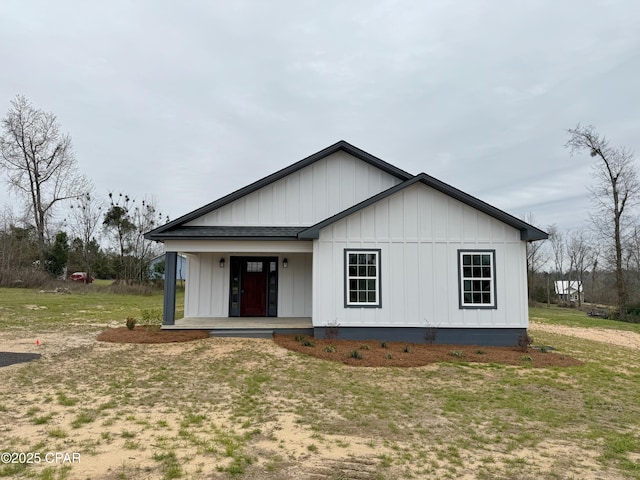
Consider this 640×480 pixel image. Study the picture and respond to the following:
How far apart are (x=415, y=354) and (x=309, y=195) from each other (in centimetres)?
638

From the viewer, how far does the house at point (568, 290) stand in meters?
46.1

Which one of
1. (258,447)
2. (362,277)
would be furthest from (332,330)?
(258,447)

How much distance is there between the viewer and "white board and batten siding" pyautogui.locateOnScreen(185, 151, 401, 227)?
1352cm

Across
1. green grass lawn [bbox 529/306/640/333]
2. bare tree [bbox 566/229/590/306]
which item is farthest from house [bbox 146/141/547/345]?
bare tree [bbox 566/229/590/306]

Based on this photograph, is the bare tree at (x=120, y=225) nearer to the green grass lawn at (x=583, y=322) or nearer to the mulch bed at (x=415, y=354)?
the mulch bed at (x=415, y=354)

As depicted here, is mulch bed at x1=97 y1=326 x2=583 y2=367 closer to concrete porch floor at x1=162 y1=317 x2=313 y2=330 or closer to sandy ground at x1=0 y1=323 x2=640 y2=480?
concrete porch floor at x1=162 y1=317 x2=313 y2=330

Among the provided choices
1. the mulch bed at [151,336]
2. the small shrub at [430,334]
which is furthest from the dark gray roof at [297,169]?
the small shrub at [430,334]

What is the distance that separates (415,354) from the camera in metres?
9.91

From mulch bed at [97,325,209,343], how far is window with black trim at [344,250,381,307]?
4.38 metres

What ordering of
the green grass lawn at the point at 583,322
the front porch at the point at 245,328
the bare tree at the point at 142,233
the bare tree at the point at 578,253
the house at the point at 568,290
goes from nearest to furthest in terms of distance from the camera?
the front porch at the point at 245,328
the green grass lawn at the point at 583,322
the bare tree at the point at 142,233
the house at the point at 568,290
the bare tree at the point at 578,253

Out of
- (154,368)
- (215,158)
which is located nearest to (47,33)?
(215,158)

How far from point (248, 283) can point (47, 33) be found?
12.1 metres

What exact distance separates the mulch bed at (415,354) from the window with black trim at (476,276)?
131 cm

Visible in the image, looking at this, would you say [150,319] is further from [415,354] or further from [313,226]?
[415,354]
